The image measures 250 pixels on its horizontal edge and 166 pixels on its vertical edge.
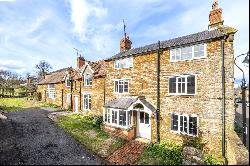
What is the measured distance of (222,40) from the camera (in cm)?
1391

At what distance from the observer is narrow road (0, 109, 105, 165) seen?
13.1 m

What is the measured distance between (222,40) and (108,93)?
1370cm

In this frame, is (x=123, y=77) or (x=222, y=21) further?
(x=123, y=77)

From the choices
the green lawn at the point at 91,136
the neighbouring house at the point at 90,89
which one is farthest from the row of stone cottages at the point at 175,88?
the green lawn at the point at 91,136

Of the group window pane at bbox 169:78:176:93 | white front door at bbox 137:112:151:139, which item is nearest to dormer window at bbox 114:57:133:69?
window pane at bbox 169:78:176:93

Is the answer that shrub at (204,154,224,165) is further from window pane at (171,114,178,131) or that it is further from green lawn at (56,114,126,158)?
green lawn at (56,114,126,158)

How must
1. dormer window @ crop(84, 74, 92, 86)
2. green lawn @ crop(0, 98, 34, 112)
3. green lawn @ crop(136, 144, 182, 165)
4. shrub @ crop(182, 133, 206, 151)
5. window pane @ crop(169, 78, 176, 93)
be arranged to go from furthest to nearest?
green lawn @ crop(0, 98, 34, 112) → dormer window @ crop(84, 74, 92, 86) → window pane @ crop(169, 78, 176, 93) → shrub @ crop(182, 133, 206, 151) → green lawn @ crop(136, 144, 182, 165)

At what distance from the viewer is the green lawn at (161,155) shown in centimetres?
1307

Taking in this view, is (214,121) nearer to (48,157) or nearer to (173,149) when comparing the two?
(173,149)

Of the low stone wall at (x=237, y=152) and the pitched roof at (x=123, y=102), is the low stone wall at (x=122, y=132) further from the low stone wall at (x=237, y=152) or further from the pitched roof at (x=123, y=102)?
the low stone wall at (x=237, y=152)

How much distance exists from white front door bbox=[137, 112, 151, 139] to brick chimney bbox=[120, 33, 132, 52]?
33.5 ft

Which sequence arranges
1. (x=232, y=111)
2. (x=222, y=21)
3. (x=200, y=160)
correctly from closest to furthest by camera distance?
(x=200, y=160)
(x=232, y=111)
(x=222, y=21)

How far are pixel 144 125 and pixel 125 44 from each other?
11.7 meters

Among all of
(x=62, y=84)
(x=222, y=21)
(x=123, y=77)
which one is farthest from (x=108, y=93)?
(x=62, y=84)
